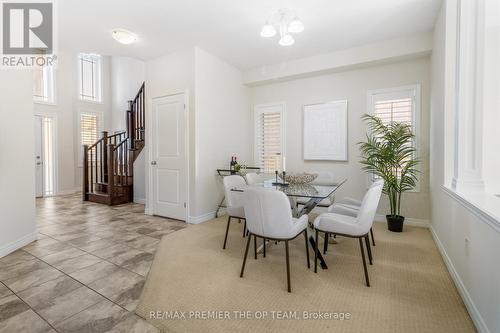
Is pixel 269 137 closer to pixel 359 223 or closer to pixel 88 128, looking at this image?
pixel 359 223

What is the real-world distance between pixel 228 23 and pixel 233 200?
2.34 m

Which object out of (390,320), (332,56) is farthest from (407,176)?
(390,320)

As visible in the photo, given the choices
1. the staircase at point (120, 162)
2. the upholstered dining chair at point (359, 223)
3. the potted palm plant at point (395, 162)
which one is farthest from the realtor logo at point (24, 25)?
the potted palm plant at point (395, 162)

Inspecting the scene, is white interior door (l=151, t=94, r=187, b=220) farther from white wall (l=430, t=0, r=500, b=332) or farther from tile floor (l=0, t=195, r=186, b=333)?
white wall (l=430, t=0, r=500, b=332)

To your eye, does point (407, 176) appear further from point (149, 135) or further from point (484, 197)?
point (149, 135)

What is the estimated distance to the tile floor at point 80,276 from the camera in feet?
5.50

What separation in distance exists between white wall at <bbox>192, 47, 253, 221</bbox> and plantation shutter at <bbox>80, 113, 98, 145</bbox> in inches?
205

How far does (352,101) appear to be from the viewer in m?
4.30

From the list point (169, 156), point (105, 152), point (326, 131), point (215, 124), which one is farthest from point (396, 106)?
point (105, 152)

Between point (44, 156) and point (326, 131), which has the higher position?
point (326, 131)

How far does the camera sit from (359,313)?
176cm

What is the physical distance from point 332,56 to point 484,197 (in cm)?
309

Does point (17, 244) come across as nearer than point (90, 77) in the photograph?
Yes

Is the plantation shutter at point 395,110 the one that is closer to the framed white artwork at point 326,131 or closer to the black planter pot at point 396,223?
the framed white artwork at point 326,131
